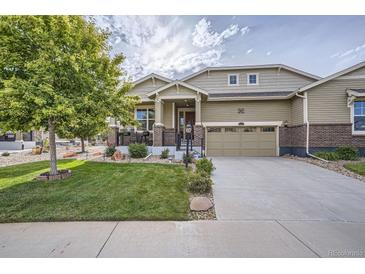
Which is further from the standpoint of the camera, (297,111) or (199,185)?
(297,111)

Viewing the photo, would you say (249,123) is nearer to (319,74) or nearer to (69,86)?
(319,74)

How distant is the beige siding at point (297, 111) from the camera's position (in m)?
11.9

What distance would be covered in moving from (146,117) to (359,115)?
13.7 metres

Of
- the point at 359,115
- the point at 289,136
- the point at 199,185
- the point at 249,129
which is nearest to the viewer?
the point at 199,185

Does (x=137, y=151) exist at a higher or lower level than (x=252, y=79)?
lower

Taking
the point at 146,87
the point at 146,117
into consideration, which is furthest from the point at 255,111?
the point at 146,87

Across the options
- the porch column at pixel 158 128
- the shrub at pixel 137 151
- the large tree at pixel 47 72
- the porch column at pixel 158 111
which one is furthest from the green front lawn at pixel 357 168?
the large tree at pixel 47 72

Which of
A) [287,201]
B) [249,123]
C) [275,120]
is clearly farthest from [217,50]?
[287,201]

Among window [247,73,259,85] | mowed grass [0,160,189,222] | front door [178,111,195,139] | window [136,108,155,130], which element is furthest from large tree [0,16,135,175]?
window [247,73,259,85]

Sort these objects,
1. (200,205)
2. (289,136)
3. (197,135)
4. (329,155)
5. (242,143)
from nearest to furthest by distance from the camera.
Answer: (200,205)
(329,155)
(197,135)
(242,143)
(289,136)

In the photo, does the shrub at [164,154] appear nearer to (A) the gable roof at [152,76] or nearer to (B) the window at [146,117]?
(B) the window at [146,117]

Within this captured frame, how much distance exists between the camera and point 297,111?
40.6 ft

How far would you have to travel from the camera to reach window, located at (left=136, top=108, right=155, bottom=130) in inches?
539

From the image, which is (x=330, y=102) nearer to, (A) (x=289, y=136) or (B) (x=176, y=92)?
(A) (x=289, y=136)
